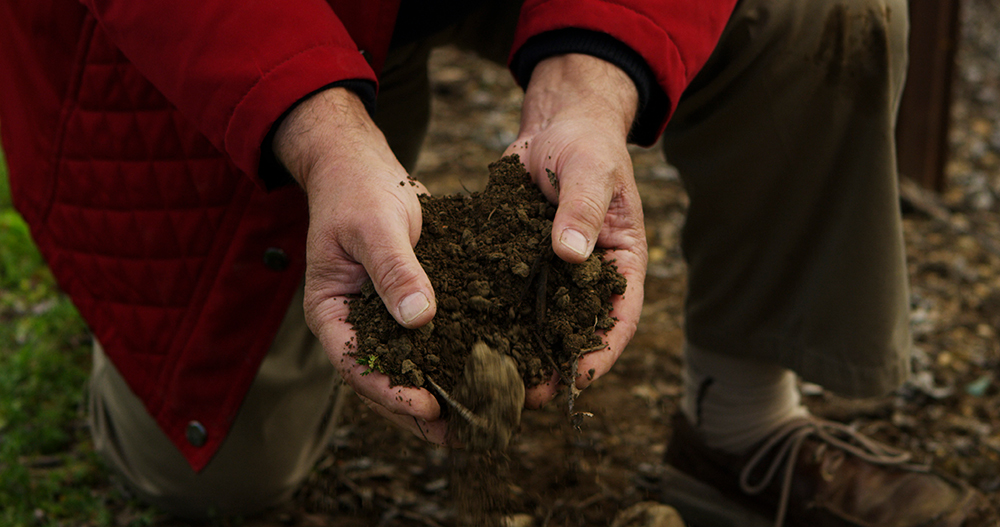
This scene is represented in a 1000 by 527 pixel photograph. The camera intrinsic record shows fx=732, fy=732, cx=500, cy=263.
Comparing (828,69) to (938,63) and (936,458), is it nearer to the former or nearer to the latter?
(936,458)

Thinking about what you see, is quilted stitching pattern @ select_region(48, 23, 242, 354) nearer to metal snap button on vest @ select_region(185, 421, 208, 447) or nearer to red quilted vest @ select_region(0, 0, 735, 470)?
red quilted vest @ select_region(0, 0, 735, 470)

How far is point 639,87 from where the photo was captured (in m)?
1.65

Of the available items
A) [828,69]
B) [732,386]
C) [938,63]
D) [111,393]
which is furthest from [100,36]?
[938,63]

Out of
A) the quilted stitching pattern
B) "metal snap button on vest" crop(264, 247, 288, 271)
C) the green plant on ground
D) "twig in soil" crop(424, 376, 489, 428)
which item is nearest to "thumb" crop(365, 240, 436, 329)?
"twig in soil" crop(424, 376, 489, 428)

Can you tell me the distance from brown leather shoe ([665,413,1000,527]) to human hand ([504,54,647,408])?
3.10 ft

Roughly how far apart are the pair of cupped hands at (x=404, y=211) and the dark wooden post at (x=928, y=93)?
2996 mm

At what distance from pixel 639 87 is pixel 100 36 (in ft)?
4.24

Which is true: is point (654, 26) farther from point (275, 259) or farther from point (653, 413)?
point (653, 413)

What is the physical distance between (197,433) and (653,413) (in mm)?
1565

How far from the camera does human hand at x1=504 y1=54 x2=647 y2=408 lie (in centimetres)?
141

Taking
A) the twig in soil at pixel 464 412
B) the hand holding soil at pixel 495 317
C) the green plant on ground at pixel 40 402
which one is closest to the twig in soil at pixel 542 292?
the hand holding soil at pixel 495 317

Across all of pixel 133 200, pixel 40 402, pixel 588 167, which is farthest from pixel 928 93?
pixel 40 402

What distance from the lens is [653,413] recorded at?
2711 mm

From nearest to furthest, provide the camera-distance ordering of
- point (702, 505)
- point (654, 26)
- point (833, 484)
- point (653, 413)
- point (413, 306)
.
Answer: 1. point (413, 306)
2. point (654, 26)
3. point (833, 484)
4. point (702, 505)
5. point (653, 413)
